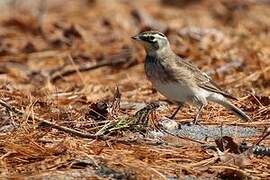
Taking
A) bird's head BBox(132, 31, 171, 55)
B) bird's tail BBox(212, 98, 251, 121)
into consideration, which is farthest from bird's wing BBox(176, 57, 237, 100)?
bird's head BBox(132, 31, 171, 55)

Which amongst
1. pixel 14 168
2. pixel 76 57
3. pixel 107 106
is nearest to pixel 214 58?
pixel 76 57

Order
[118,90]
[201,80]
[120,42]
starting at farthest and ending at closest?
[120,42] < [201,80] < [118,90]

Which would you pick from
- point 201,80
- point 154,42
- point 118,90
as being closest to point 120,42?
point 154,42

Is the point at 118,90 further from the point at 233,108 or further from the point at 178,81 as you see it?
the point at 233,108

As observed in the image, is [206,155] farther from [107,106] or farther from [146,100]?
[146,100]

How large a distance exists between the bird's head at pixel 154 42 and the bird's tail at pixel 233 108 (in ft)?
2.09

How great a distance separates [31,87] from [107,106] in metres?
2.29

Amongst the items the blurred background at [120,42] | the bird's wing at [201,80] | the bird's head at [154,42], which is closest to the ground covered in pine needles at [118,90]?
the blurred background at [120,42]

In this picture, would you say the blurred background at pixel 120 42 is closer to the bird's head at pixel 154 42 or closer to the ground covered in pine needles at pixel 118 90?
the ground covered in pine needles at pixel 118 90

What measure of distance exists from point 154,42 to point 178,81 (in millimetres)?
530

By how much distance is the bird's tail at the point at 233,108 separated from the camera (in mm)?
5836

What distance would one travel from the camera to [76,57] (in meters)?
9.25

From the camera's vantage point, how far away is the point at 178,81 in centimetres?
626

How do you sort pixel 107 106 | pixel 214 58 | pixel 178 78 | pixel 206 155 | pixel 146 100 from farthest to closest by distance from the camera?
pixel 214 58 → pixel 146 100 → pixel 178 78 → pixel 107 106 → pixel 206 155
